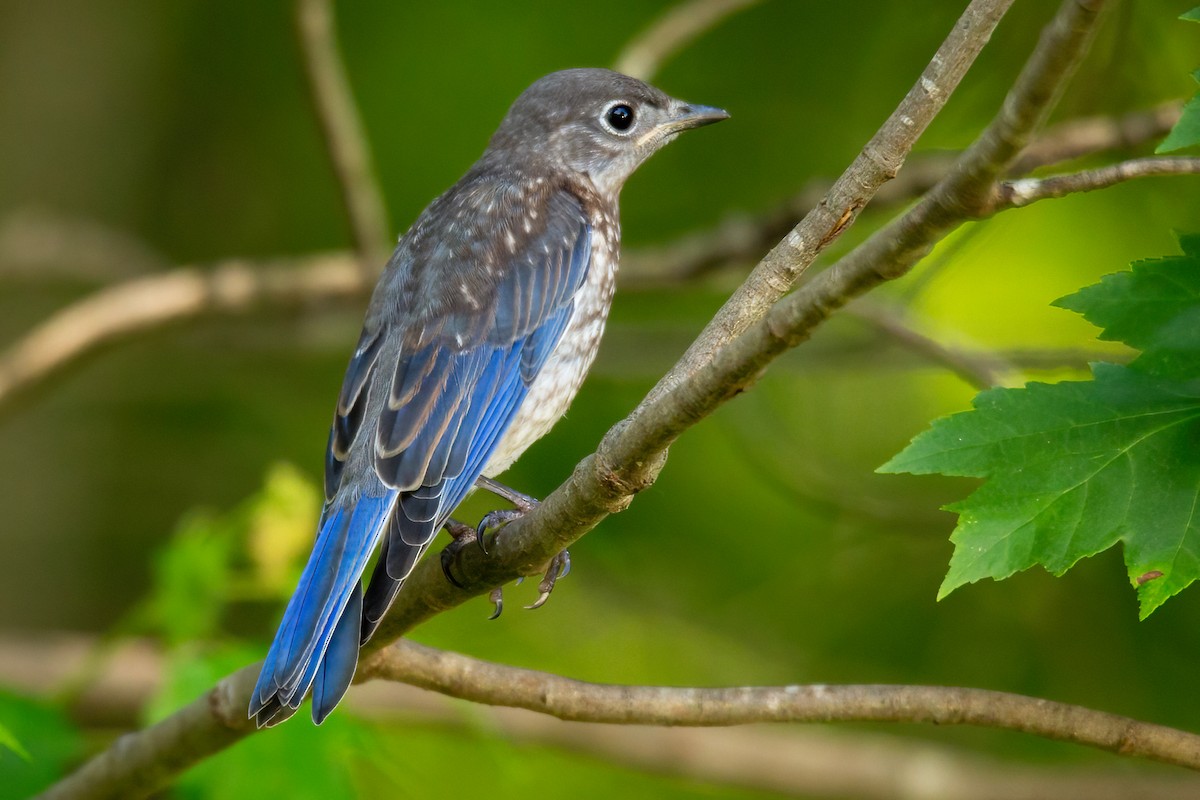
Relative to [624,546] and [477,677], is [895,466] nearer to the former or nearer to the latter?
[477,677]

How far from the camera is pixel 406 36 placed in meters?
7.03

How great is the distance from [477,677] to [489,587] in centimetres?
33

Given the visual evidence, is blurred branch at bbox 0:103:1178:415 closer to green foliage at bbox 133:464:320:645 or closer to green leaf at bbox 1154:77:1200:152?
green foliage at bbox 133:464:320:645

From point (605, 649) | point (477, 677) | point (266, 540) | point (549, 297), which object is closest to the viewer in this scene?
point (477, 677)

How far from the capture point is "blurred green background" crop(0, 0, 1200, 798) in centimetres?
579

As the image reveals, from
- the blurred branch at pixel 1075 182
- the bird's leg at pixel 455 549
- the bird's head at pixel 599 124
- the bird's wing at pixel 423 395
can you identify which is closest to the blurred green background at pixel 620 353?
the bird's head at pixel 599 124

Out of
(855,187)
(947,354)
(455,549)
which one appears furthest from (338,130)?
(855,187)

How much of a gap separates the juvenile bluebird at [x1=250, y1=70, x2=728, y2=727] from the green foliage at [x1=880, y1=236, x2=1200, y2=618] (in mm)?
1097

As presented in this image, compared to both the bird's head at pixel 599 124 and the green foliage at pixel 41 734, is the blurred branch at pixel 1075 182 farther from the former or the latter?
the green foliage at pixel 41 734

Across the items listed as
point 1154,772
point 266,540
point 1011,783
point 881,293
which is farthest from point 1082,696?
point 266,540

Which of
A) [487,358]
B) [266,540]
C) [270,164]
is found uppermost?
[270,164]

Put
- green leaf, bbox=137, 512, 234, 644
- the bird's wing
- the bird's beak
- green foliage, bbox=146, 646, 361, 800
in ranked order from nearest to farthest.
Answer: the bird's wing → green foliage, bbox=146, 646, 361, 800 → green leaf, bbox=137, 512, 234, 644 → the bird's beak

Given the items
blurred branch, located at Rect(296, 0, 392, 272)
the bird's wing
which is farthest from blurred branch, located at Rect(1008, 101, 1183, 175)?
blurred branch, located at Rect(296, 0, 392, 272)

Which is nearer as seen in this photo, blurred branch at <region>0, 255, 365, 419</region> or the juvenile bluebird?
the juvenile bluebird
